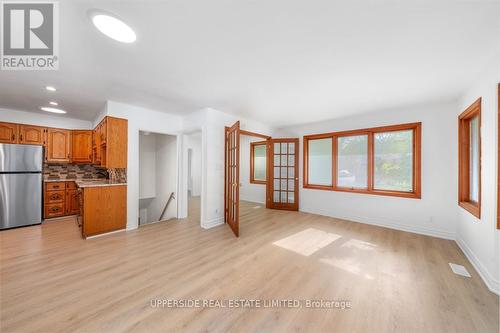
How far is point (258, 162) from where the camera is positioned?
6656 mm

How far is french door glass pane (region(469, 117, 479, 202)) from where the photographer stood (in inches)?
107

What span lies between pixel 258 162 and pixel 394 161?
12.9 ft

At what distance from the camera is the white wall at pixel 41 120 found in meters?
3.95

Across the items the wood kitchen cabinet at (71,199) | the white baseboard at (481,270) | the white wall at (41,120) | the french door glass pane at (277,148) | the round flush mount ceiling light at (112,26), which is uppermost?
the round flush mount ceiling light at (112,26)

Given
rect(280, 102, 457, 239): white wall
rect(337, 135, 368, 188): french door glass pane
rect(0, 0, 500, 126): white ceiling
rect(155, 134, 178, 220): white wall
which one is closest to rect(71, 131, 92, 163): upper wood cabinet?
rect(0, 0, 500, 126): white ceiling

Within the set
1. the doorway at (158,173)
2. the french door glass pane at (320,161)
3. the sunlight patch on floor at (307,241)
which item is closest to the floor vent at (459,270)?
the sunlight patch on floor at (307,241)

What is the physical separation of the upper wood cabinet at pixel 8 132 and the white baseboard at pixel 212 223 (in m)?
4.54

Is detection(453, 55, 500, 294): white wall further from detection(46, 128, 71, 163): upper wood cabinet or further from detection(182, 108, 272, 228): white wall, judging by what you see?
detection(46, 128, 71, 163): upper wood cabinet

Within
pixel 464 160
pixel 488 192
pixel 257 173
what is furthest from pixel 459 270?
pixel 257 173

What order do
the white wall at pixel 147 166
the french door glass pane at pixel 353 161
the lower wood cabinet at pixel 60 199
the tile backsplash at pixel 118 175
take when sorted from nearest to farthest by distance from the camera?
the tile backsplash at pixel 118 175 → the lower wood cabinet at pixel 60 199 → the french door glass pane at pixel 353 161 → the white wall at pixel 147 166

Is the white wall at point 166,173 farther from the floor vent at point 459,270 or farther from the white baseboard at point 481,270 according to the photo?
the white baseboard at point 481,270

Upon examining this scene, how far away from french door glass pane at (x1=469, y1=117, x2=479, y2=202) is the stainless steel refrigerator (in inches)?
315

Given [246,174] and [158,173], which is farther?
[246,174]

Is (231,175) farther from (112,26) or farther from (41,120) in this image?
(41,120)
